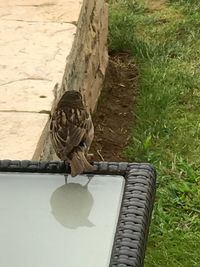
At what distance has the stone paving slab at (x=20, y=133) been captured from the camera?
12.4 ft

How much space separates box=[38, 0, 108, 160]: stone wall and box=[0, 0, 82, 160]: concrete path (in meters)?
0.06

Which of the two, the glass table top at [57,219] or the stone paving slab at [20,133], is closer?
the glass table top at [57,219]

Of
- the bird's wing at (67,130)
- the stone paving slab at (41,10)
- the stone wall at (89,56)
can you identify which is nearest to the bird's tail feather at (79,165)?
the bird's wing at (67,130)

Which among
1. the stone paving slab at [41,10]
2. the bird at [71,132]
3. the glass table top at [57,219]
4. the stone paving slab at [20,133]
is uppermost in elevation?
the glass table top at [57,219]

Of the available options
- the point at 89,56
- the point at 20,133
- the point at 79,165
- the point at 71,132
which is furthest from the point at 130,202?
the point at 89,56

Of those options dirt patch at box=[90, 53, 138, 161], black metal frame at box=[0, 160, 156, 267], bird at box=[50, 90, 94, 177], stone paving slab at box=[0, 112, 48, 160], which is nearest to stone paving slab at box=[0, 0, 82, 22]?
dirt patch at box=[90, 53, 138, 161]

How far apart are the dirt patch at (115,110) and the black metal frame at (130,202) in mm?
2639

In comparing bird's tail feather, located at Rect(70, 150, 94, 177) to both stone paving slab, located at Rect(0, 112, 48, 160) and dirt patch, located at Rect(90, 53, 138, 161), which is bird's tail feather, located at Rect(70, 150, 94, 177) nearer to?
stone paving slab, located at Rect(0, 112, 48, 160)

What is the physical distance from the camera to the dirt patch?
18.2 feet

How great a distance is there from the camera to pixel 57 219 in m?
2.48

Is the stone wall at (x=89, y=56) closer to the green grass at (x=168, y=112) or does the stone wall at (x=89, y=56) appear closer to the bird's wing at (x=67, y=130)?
the green grass at (x=168, y=112)

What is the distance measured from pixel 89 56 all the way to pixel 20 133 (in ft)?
6.21

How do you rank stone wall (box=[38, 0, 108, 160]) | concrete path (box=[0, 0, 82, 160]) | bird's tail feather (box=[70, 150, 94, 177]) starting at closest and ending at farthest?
bird's tail feather (box=[70, 150, 94, 177])
concrete path (box=[0, 0, 82, 160])
stone wall (box=[38, 0, 108, 160])

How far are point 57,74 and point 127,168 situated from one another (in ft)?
6.73
